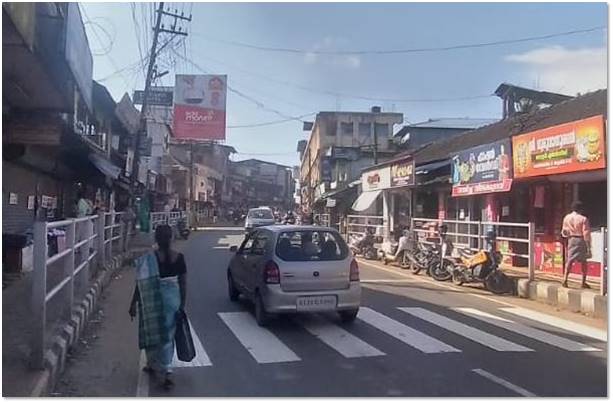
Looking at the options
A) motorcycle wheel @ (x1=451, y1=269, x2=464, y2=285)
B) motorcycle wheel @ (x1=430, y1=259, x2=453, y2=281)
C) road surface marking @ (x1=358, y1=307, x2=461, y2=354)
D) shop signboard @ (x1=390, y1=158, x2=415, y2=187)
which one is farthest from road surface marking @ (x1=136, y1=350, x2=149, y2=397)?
shop signboard @ (x1=390, y1=158, x2=415, y2=187)

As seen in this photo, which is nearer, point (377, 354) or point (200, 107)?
point (377, 354)

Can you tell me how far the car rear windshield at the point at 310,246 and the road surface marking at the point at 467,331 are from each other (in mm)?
1792

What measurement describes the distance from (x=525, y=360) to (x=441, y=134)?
36.0m

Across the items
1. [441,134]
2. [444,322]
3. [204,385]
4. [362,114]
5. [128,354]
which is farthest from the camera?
[362,114]

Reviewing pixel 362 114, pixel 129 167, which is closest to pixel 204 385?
pixel 129 167

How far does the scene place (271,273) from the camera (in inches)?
344

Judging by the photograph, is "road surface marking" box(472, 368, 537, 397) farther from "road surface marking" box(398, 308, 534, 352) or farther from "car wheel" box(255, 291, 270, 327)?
"car wheel" box(255, 291, 270, 327)

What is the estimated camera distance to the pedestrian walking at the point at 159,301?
6031 mm

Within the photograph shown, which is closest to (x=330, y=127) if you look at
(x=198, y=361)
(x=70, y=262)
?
(x=70, y=262)

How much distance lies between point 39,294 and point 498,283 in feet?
32.4

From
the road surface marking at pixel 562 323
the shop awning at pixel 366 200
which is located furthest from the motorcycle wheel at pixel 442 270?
the shop awning at pixel 366 200

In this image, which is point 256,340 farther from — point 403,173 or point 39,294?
point 403,173

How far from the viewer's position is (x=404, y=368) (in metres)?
6.54

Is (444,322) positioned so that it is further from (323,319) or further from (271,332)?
(271,332)
